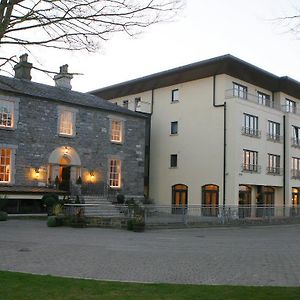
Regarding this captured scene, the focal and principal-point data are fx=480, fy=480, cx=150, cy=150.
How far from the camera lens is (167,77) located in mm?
40250

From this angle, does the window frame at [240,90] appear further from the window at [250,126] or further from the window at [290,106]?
the window at [290,106]

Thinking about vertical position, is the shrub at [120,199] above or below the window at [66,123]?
below

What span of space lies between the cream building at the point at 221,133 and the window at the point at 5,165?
1434cm

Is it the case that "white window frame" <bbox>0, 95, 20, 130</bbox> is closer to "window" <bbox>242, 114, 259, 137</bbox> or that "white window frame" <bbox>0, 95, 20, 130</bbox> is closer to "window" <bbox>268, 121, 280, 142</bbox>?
"window" <bbox>242, 114, 259, 137</bbox>

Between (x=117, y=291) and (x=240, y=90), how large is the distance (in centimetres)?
3133

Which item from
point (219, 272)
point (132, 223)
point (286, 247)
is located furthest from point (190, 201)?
point (219, 272)

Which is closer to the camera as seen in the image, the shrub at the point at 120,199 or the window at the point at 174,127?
the shrub at the point at 120,199

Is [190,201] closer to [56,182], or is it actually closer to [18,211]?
[56,182]

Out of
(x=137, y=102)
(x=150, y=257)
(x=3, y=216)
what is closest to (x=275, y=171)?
(x=137, y=102)

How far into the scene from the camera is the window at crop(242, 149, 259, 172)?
3683 centimetres

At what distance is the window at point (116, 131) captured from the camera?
35250mm

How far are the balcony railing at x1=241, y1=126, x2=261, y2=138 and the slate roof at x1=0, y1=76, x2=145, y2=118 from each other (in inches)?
329

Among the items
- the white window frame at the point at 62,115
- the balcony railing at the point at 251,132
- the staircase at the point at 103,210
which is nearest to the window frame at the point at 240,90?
the balcony railing at the point at 251,132

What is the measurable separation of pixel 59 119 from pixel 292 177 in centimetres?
2128
